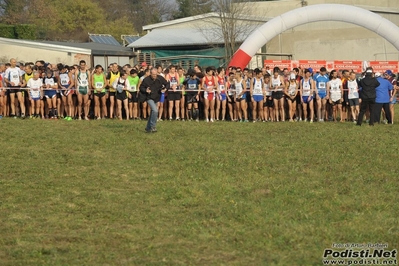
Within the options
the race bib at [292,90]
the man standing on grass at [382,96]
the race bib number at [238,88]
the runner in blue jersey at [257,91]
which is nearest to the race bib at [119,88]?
the race bib number at [238,88]

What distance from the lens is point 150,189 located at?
40.7 feet

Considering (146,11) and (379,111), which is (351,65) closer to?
(379,111)

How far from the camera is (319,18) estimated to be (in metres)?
29.1

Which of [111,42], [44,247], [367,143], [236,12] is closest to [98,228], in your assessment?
[44,247]

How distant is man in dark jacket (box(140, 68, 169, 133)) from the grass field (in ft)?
1.19

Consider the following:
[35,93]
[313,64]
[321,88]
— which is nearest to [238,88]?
[321,88]

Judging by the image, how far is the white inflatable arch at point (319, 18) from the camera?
28453mm

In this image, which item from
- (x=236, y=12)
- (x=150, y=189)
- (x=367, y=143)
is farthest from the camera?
(x=236, y=12)

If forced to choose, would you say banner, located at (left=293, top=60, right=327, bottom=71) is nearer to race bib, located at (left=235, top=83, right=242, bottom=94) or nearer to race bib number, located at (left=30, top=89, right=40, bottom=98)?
race bib, located at (left=235, top=83, right=242, bottom=94)

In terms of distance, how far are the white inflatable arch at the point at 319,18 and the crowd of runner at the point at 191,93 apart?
4.66m

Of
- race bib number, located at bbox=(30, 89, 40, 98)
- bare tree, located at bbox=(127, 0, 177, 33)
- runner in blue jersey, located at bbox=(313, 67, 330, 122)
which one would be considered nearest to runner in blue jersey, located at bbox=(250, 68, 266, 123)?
runner in blue jersey, located at bbox=(313, 67, 330, 122)

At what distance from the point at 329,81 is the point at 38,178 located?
12.7 meters

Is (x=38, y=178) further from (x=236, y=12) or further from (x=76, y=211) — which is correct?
(x=236, y=12)

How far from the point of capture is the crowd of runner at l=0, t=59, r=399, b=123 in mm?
23562
